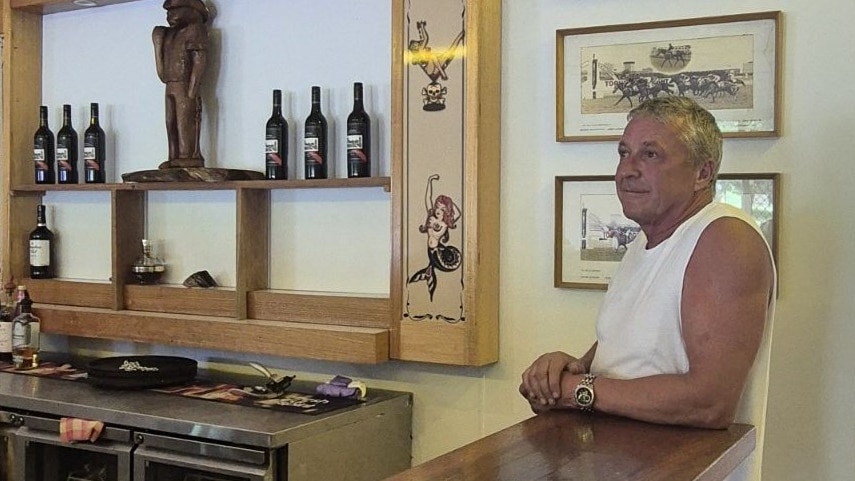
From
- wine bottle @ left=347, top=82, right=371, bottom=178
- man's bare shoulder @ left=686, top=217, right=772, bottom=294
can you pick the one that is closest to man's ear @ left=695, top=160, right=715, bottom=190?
man's bare shoulder @ left=686, top=217, right=772, bottom=294

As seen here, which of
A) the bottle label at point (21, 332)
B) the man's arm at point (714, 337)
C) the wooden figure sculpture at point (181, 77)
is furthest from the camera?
the bottle label at point (21, 332)

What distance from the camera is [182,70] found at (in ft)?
9.82

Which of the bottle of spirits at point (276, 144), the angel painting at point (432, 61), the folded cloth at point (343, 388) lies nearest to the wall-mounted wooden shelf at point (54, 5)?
the bottle of spirits at point (276, 144)

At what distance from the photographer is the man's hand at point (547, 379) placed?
64.4 inches

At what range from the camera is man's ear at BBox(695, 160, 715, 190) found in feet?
5.49

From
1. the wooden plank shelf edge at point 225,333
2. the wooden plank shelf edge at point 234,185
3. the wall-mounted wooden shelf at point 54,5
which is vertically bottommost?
the wooden plank shelf edge at point 225,333

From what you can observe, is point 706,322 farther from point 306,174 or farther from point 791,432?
point 306,174

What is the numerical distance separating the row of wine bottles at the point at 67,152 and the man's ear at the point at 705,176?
7.61ft

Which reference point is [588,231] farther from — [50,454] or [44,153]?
[44,153]

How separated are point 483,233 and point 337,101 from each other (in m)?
0.72

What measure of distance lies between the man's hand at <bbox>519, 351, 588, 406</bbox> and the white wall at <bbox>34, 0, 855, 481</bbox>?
30.7 inches

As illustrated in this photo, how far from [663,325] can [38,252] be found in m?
2.58

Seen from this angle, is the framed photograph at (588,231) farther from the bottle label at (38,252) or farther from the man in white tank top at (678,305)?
the bottle label at (38,252)

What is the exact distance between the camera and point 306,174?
2.81 meters
